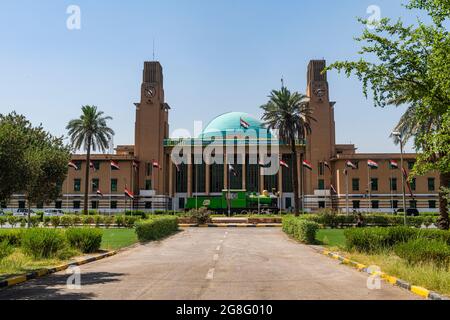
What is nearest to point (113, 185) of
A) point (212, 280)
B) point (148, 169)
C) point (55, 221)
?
point (148, 169)

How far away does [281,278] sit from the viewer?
11.9 meters

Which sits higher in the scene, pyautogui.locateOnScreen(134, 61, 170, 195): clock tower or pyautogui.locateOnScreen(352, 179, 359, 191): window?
pyautogui.locateOnScreen(134, 61, 170, 195): clock tower

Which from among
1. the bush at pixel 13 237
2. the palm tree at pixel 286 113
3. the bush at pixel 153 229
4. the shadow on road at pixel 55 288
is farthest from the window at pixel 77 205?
the shadow on road at pixel 55 288

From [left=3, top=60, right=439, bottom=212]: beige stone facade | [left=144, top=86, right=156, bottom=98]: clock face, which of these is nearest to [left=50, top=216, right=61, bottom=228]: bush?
[left=3, top=60, right=439, bottom=212]: beige stone facade

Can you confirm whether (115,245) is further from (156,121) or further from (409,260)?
(156,121)

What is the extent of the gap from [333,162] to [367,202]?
368 inches

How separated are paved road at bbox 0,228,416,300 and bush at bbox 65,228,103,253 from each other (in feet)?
6.40

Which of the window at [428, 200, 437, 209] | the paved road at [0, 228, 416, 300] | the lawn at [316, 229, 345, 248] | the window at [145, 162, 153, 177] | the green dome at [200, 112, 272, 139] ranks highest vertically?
the green dome at [200, 112, 272, 139]

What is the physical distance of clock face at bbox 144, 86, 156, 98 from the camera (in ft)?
257

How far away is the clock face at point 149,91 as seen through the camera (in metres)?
78.2

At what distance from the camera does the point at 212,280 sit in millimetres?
11336

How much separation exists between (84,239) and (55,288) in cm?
867

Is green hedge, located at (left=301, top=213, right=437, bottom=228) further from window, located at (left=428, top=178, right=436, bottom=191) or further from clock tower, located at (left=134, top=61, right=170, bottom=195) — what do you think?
clock tower, located at (left=134, top=61, right=170, bottom=195)
